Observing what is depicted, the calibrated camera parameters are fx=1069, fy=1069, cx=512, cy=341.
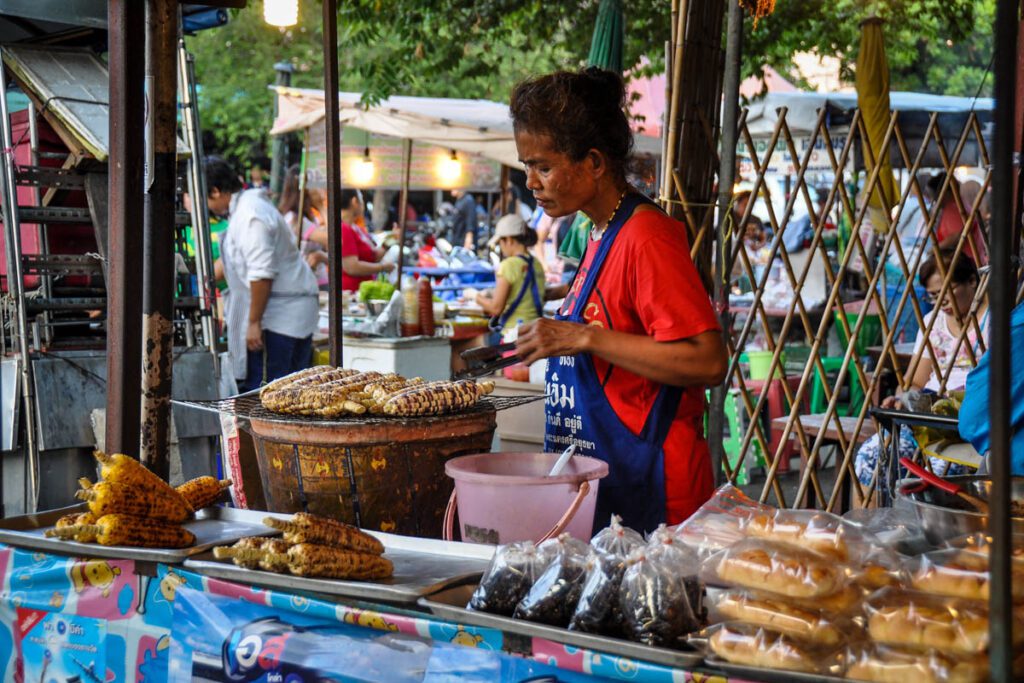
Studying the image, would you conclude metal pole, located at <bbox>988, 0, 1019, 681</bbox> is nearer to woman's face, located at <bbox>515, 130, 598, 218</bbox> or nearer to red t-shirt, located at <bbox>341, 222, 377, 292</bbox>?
woman's face, located at <bbox>515, 130, 598, 218</bbox>

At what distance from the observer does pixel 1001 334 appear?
1440 millimetres

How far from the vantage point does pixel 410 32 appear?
8766 millimetres

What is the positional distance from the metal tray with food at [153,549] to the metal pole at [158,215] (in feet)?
1.29

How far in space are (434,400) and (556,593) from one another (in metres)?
0.97

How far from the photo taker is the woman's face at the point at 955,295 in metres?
6.00

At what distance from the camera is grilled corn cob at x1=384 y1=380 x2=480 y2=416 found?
2.63 metres

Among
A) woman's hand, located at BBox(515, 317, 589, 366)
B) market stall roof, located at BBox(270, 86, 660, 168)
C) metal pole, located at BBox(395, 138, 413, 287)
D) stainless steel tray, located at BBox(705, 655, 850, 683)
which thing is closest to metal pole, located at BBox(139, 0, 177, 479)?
woman's hand, located at BBox(515, 317, 589, 366)

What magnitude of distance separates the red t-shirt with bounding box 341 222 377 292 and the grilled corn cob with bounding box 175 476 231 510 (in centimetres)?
632

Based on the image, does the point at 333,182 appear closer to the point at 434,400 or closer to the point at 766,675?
the point at 434,400

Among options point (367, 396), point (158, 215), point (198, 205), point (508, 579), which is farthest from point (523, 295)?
point (508, 579)

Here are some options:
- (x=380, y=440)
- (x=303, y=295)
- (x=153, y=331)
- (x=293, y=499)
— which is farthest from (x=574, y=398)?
(x=303, y=295)

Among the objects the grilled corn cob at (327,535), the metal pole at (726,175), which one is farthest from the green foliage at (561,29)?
the grilled corn cob at (327,535)

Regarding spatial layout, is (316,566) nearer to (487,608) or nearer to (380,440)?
(487,608)

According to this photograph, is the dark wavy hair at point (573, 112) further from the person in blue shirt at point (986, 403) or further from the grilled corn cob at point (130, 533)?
the person in blue shirt at point (986, 403)
